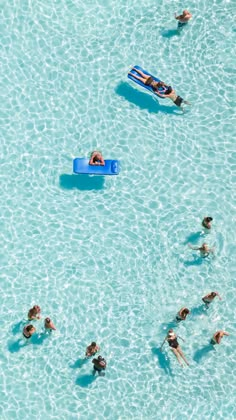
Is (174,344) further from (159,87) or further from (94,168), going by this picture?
(159,87)

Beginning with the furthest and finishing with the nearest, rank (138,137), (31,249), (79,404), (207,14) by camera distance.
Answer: (207,14)
(138,137)
(31,249)
(79,404)

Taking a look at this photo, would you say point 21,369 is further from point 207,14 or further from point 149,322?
point 207,14

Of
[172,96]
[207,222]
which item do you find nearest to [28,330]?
[207,222]

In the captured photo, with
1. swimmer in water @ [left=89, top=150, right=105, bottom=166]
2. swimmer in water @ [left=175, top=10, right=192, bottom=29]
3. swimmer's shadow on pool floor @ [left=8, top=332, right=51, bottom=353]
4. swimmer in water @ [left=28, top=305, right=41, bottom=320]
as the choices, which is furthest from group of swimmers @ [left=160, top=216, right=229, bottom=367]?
swimmer in water @ [left=175, top=10, right=192, bottom=29]

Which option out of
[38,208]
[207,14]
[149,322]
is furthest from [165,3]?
[149,322]

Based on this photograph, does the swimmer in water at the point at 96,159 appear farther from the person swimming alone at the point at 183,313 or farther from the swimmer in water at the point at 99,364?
the swimmer in water at the point at 99,364

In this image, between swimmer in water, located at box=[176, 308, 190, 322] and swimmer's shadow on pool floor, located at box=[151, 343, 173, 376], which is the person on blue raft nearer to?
swimmer in water, located at box=[176, 308, 190, 322]
